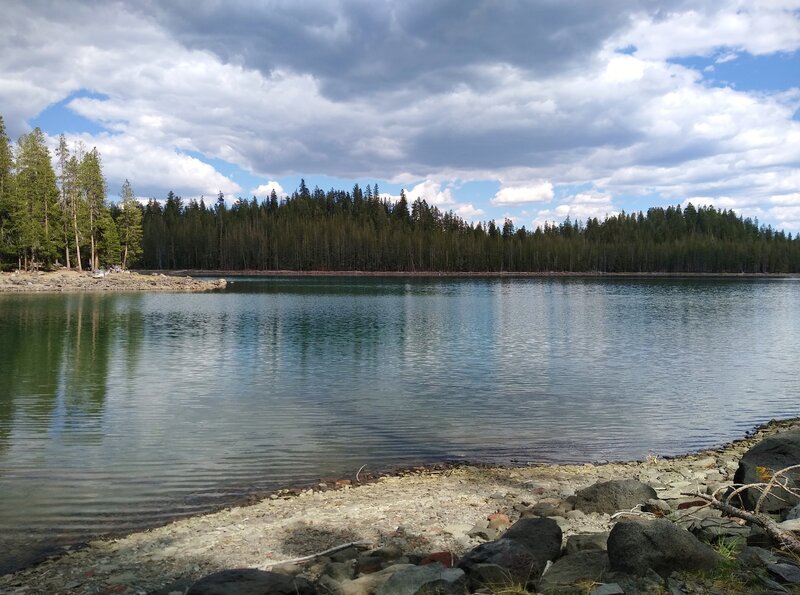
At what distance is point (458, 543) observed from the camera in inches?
366

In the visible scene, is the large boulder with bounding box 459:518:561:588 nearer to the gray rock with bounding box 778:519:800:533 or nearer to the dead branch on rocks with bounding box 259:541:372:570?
the dead branch on rocks with bounding box 259:541:372:570

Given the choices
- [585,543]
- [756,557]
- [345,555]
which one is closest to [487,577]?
[585,543]

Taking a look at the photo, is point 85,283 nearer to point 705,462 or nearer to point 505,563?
point 705,462

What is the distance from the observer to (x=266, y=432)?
57.5 feet

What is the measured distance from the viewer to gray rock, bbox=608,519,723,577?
263 inches

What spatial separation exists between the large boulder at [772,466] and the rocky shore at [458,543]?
77 mm

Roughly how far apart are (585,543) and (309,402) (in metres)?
14.9

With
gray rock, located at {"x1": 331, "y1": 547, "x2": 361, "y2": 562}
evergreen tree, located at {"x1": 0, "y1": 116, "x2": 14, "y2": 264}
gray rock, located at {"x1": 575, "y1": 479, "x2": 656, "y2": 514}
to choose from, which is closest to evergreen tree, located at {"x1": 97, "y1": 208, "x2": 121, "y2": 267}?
evergreen tree, located at {"x1": 0, "y1": 116, "x2": 14, "y2": 264}

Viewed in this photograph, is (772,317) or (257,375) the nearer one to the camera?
(257,375)

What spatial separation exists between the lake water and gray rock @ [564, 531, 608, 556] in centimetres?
694

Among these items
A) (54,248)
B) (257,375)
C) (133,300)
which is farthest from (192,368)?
(54,248)

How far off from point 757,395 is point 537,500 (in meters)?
17.6

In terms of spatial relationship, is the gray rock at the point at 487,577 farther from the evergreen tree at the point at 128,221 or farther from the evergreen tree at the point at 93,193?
the evergreen tree at the point at 128,221

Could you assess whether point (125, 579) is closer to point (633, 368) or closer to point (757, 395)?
point (757, 395)
